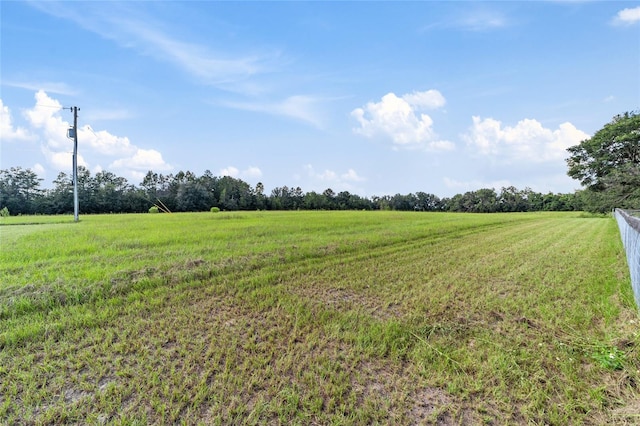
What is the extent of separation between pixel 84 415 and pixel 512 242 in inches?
511

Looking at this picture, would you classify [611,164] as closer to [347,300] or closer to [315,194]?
[347,300]

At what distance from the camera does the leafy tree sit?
24.9m

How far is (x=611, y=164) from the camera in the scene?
28891 millimetres

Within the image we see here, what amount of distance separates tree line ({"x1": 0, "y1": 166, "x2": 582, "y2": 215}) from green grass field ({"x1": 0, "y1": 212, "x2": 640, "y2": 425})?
47007 millimetres

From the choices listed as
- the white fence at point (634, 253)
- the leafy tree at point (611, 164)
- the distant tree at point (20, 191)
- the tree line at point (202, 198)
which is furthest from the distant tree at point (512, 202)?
the distant tree at point (20, 191)

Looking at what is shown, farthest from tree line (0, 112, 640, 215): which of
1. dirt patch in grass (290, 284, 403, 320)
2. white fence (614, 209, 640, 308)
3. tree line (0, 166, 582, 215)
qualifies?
dirt patch in grass (290, 284, 403, 320)

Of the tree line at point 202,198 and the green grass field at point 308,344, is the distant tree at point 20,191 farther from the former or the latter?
the green grass field at point 308,344

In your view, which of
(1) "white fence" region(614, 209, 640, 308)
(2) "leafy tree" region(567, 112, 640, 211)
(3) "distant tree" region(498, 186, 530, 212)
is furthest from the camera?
(3) "distant tree" region(498, 186, 530, 212)

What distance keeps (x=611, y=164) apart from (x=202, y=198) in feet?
203

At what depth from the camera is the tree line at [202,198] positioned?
44.5 meters

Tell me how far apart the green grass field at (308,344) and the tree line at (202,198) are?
47007 millimetres

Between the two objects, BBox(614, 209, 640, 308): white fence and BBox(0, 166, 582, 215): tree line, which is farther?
BBox(0, 166, 582, 215): tree line

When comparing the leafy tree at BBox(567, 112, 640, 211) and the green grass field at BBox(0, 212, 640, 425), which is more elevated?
the leafy tree at BBox(567, 112, 640, 211)

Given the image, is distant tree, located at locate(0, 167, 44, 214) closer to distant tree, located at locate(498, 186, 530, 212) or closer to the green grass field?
the green grass field
